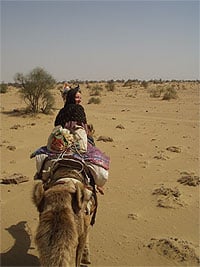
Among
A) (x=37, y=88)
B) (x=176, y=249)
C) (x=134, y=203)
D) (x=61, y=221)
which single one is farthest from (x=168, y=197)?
(x=37, y=88)

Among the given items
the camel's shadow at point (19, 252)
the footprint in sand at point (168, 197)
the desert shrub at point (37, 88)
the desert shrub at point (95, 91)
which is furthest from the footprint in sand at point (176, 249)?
the desert shrub at point (95, 91)

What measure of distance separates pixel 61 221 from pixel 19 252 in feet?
8.00

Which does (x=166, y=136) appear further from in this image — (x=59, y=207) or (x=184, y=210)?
(x=59, y=207)

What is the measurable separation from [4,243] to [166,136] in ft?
30.8

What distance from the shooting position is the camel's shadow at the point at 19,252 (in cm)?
488

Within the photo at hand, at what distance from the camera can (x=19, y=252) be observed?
513 cm

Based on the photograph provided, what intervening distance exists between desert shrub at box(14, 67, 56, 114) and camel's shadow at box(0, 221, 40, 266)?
14405 mm

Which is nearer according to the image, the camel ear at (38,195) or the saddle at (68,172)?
the camel ear at (38,195)

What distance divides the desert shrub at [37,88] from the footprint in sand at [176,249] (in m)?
15.2

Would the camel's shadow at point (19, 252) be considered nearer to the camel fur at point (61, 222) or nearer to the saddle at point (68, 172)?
the saddle at point (68, 172)

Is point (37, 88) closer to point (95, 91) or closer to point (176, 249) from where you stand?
point (95, 91)

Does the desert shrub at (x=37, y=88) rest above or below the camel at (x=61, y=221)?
above

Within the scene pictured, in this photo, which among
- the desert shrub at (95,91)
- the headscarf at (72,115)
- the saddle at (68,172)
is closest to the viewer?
the saddle at (68,172)

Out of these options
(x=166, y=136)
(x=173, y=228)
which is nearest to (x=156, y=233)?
(x=173, y=228)
